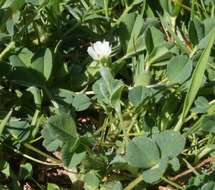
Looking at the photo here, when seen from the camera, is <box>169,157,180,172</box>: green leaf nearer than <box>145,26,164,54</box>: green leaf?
Yes

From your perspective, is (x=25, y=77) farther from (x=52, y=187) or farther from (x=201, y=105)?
(x=201, y=105)

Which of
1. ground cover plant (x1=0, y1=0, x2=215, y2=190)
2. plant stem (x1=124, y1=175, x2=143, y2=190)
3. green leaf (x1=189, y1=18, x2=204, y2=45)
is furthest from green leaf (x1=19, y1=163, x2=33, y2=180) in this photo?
green leaf (x1=189, y1=18, x2=204, y2=45)

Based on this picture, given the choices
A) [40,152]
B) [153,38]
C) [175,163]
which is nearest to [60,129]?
[40,152]

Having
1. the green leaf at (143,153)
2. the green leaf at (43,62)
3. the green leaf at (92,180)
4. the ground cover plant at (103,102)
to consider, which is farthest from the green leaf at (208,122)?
the green leaf at (43,62)

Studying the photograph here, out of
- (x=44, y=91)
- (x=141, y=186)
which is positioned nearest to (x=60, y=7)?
(x=44, y=91)

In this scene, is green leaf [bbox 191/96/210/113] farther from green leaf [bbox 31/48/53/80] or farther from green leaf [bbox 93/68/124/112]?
green leaf [bbox 31/48/53/80]

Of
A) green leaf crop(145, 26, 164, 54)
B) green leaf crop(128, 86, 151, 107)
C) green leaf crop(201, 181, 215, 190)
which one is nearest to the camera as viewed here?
green leaf crop(201, 181, 215, 190)
